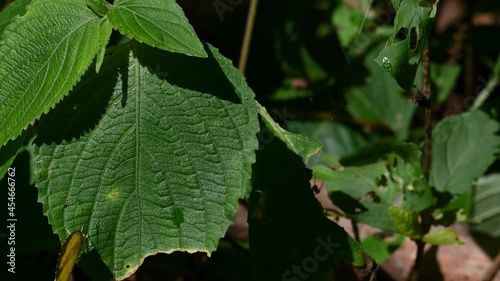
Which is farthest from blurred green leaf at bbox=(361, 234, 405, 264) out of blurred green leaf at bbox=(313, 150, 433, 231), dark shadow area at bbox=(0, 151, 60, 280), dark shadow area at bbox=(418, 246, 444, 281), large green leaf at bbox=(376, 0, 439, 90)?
dark shadow area at bbox=(0, 151, 60, 280)

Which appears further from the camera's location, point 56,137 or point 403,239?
point 403,239

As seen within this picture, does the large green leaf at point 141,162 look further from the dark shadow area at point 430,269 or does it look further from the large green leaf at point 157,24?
the dark shadow area at point 430,269

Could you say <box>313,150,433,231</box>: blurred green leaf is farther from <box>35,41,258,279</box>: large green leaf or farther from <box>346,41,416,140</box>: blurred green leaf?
<box>346,41,416,140</box>: blurred green leaf

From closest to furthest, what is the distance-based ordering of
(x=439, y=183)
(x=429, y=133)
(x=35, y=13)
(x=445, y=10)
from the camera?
(x=35, y=13) < (x=429, y=133) < (x=439, y=183) < (x=445, y=10)

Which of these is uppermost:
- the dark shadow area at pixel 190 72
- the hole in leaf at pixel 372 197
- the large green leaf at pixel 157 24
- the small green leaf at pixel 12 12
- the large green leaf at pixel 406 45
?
the small green leaf at pixel 12 12

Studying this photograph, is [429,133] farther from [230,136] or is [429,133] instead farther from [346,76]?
[346,76]

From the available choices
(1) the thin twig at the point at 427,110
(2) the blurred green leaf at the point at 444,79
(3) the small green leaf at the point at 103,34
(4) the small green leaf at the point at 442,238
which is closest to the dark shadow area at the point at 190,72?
(3) the small green leaf at the point at 103,34

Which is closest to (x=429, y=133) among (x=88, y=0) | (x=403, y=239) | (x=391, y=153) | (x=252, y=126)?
(x=391, y=153)
